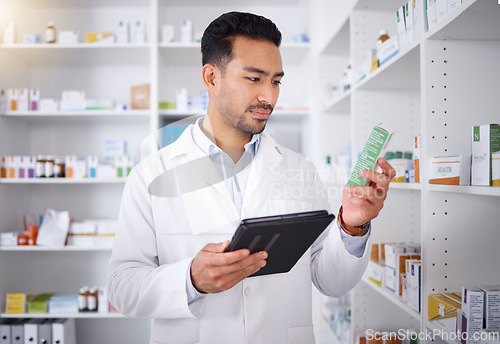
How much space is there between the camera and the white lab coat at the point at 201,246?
1.30 m

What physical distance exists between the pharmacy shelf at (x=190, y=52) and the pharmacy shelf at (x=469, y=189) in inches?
81.6

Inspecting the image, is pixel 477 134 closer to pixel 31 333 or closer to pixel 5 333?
pixel 31 333

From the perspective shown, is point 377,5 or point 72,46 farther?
point 72,46

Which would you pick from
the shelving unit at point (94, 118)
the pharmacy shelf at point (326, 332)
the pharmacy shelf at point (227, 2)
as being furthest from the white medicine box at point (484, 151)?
the pharmacy shelf at point (227, 2)

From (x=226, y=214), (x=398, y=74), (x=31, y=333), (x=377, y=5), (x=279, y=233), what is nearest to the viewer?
(x=279, y=233)

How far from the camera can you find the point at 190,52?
3.17 metres

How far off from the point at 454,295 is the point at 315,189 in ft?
1.95

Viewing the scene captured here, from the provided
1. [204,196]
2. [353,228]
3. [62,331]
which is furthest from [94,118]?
[353,228]

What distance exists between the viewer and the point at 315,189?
1573mm

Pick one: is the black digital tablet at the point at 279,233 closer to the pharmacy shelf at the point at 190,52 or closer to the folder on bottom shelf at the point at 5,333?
the pharmacy shelf at the point at 190,52

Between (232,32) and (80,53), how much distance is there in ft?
7.03

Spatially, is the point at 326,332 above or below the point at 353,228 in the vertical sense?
below

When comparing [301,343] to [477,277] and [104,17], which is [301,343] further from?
[104,17]

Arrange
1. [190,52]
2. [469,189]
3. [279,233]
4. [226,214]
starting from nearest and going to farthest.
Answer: [279,233]
[469,189]
[226,214]
[190,52]
